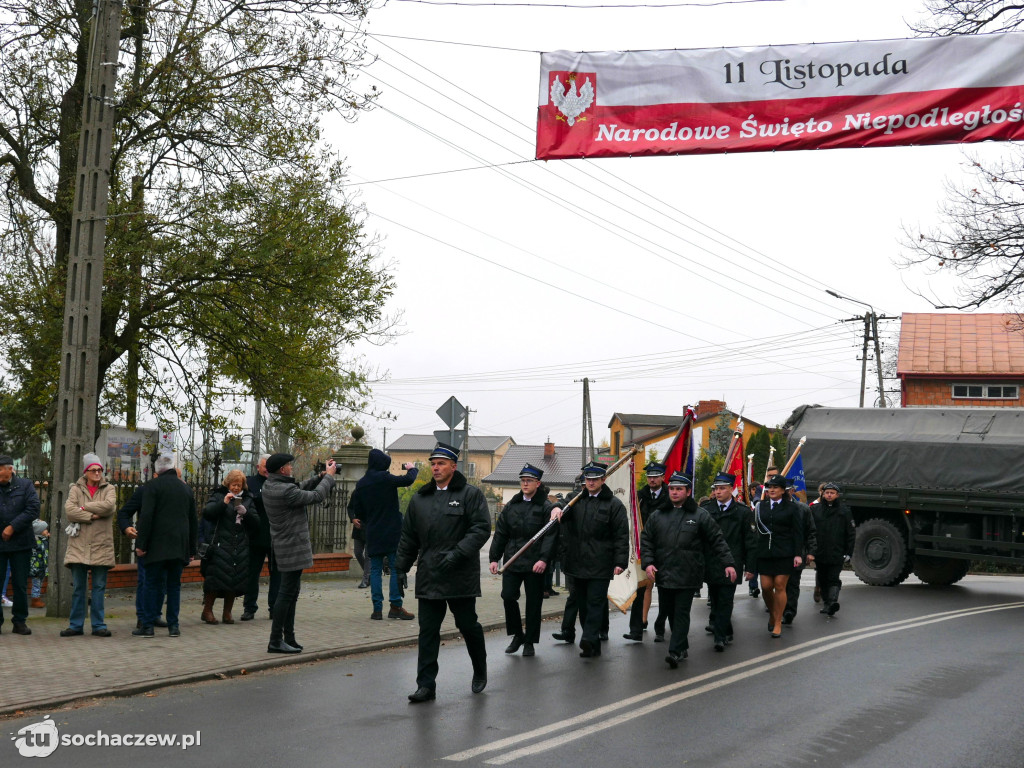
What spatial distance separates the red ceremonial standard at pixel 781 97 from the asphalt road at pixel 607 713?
4654mm

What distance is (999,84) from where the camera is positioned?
9.55m

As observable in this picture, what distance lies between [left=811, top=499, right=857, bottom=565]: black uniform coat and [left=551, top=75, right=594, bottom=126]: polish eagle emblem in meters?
7.50

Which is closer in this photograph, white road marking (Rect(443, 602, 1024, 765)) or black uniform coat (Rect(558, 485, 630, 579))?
white road marking (Rect(443, 602, 1024, 765))

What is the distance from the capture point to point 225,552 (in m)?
11.9

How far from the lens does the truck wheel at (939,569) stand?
64.0 ft

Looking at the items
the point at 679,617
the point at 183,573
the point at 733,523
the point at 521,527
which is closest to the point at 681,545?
the point at 679,617

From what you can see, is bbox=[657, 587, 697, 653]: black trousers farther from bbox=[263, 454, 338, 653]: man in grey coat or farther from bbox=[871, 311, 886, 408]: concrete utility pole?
bbox=[871, 311, 886, 408]: concrete utility pole

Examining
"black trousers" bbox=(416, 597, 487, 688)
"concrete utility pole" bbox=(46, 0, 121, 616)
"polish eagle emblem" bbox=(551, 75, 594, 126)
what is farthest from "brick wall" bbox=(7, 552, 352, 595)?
"polish eagle emblem" bbox=(551, 75, 594, 126)

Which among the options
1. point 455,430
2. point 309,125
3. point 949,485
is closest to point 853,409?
point 949,485

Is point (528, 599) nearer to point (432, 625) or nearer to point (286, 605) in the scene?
point (286, 605)

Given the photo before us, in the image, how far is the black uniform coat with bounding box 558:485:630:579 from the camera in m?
10.2

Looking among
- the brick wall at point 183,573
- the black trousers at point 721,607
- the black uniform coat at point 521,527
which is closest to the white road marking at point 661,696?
the black trousers at point 721,607

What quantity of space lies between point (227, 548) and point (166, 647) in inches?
73.6

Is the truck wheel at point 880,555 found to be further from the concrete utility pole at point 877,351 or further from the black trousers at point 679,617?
the concrete utility pole at point 877,351
